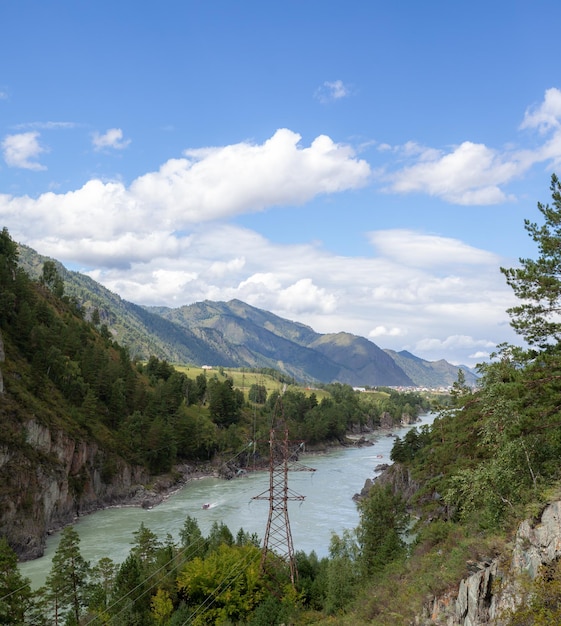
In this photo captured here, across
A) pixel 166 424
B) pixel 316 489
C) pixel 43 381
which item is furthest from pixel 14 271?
pixel 316 489

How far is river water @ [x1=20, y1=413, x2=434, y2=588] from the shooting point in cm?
5878

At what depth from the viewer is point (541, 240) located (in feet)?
76.4

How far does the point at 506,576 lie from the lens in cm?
1694

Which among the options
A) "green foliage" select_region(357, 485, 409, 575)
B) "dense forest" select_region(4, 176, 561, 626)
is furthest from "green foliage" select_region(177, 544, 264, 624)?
"green foliage" select_region(357, 485, 409, 575)

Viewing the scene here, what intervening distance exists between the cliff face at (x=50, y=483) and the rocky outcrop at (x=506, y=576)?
181 ft

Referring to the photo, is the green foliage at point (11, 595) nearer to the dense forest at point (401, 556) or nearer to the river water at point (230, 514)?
the dense forest at point (401, 556)

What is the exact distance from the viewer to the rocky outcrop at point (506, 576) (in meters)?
16.0

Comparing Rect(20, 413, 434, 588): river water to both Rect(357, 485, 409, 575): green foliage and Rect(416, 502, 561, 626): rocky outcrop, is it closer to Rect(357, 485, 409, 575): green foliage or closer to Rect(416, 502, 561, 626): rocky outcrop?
Rect(357, 485, 409, 575): green foliage

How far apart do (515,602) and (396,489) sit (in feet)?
224

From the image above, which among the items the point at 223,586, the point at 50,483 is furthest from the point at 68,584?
→ the point at 50,483

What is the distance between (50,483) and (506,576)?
65.9m

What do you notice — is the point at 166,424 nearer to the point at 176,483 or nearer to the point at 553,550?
the point at 176,483

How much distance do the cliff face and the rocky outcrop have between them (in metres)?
55.0

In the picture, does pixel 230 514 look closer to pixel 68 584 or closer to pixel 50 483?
pixel 50 483
